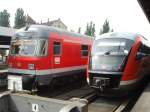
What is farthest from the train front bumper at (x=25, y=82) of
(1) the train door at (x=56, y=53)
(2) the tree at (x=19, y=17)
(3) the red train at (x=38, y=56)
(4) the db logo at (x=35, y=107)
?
(2) the tree at (x=19, y=17)

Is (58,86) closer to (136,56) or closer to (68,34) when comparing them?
(68,34)

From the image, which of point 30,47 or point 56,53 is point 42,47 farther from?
point 56,53

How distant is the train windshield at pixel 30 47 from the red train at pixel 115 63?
7.20 ft

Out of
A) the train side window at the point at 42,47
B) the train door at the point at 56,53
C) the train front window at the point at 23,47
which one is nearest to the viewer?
the train side window at the point at 42,47

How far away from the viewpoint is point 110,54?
9.92 meters

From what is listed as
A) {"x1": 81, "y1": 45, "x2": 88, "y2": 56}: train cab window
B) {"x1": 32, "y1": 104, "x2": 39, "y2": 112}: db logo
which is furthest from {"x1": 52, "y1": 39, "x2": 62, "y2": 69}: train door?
{"x1": 32, "y1": 104, "x2": 39, "y2": 112}: db logo

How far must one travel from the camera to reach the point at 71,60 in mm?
13469

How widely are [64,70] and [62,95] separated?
1373 mm

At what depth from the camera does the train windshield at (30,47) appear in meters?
11.2

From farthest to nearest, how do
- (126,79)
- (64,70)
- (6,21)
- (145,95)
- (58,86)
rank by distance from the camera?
(6,21), (58,86), (64,70), (126,79), (145,95)

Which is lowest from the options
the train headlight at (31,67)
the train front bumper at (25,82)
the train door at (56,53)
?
the train front bumper at (25,82)

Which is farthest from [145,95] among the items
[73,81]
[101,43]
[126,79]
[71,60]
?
[73,81]

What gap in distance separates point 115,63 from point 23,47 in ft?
14.5

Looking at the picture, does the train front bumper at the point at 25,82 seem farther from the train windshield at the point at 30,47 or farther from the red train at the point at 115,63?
the red train at the point at 115,63
